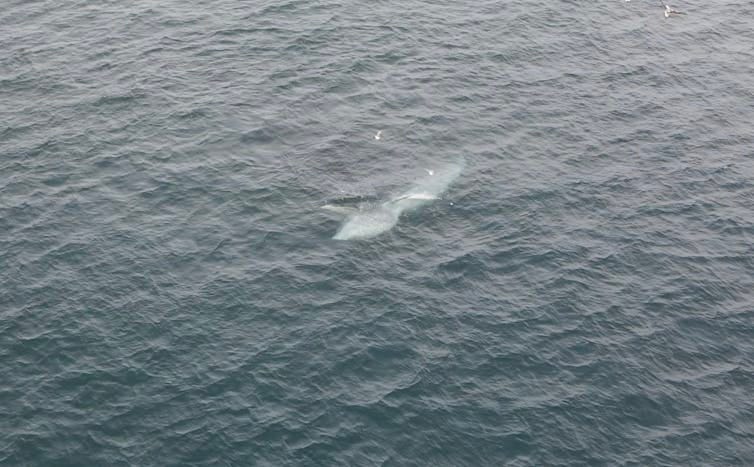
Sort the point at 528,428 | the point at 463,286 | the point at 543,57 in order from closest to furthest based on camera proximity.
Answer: the point at 528,428 < the point at 463,286 < the point at 543,57

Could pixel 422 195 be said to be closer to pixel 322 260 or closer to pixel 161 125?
pixel 322 260

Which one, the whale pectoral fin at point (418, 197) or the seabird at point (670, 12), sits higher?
the seabird at point (670, 12)

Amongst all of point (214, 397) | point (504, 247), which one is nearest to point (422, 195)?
point (504, 247)

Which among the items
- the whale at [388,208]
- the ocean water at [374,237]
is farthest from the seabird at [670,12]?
the whale at [388,208]

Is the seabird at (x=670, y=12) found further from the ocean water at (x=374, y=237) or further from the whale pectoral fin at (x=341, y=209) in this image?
the whale pectoral fin at (x=341, y=209)

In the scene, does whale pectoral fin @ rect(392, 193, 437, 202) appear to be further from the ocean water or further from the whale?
the ocean water

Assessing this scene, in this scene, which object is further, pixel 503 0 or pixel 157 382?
pixel 503 0

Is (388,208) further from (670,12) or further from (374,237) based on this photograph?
(670,12)
